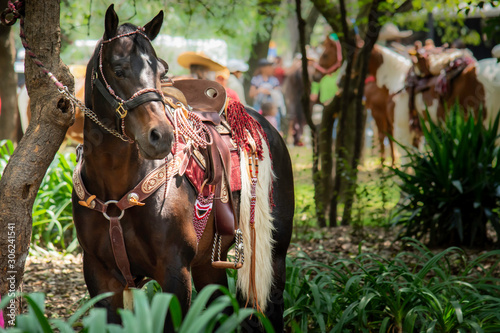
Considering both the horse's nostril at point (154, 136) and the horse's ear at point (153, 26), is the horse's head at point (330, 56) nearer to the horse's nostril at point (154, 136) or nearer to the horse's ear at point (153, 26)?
the horse's ear at point (153, 26)

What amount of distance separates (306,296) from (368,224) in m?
3.69

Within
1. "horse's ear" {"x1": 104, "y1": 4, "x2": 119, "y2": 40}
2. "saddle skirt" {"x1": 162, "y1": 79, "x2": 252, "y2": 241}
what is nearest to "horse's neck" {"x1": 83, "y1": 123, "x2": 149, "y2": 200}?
"saddle skirt" {"x1": 162, "y1": 79, "x2": 252, "y2": 241}

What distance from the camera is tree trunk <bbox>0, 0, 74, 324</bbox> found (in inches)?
112

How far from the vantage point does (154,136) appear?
2463 mm

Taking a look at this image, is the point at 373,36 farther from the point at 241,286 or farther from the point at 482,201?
the point at 241,286

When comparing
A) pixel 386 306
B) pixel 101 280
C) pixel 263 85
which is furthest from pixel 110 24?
pixel 263 85

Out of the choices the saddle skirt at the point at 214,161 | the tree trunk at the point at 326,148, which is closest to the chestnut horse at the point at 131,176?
the saddle skirt at the point at 214,161

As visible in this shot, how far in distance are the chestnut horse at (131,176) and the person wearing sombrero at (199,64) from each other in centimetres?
470

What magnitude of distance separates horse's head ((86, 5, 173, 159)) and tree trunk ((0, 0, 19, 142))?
4.47m

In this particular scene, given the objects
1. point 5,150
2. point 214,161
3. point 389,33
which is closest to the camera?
point 214,161

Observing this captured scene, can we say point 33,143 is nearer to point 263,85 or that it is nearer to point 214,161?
point 214,161

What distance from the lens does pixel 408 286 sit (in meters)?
3.90

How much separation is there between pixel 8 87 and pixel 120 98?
5262mm

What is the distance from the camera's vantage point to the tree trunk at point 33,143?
2834mm
